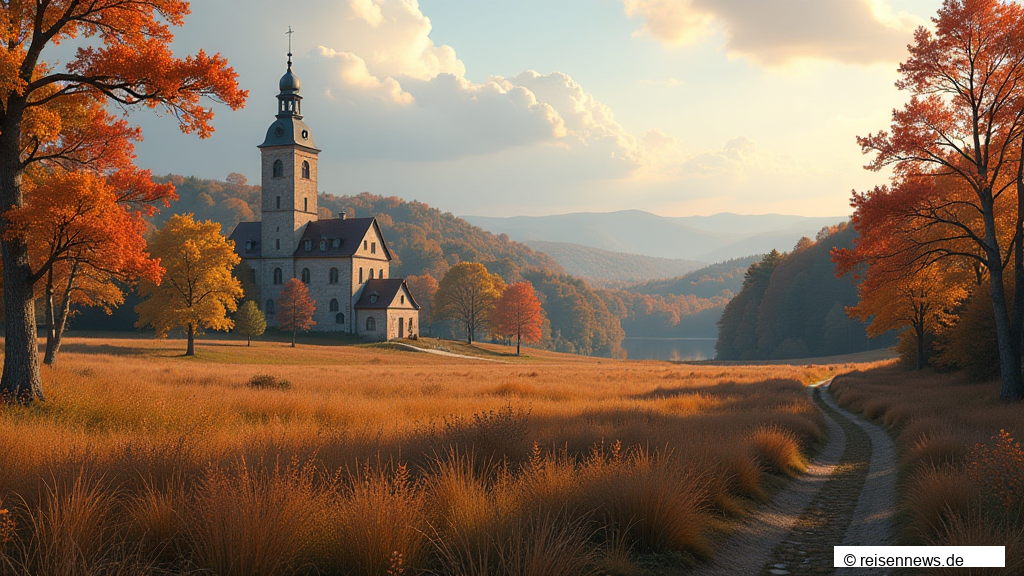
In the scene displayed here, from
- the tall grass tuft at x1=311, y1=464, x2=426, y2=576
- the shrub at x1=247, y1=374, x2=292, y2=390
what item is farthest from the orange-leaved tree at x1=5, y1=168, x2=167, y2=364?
the tall grass tuft at x1=311, y1=464, x2=426, y2=576

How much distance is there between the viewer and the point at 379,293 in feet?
235

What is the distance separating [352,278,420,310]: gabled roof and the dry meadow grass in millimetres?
55937

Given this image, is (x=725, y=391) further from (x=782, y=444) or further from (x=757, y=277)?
→ (x=757, y=277)

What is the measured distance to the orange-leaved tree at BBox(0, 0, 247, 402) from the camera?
37.6 feet

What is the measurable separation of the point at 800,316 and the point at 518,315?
4943cm

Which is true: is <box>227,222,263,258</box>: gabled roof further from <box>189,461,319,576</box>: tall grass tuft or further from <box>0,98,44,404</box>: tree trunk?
<box>189,461,319,576</box>: tall grass tuft

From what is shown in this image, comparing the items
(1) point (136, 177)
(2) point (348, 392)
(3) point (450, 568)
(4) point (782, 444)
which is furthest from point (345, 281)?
(3) point (450, 568)

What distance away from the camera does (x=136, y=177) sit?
47.6 feet

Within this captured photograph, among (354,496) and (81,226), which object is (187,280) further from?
(354,496)

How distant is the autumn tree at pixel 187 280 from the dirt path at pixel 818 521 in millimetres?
40211

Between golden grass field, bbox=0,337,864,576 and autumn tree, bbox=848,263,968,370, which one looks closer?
golden grass field, bbox=0,337,864,576

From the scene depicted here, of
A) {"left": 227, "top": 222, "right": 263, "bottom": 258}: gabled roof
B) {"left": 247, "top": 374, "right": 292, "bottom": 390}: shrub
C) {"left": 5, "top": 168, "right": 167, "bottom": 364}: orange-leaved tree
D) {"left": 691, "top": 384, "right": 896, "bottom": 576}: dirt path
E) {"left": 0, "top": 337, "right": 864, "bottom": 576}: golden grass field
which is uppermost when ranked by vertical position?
{"left": 227, "top": 222, "right": 263, "bottom": 258}: gabled roof

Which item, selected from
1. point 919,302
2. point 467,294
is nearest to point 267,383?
point 919,302


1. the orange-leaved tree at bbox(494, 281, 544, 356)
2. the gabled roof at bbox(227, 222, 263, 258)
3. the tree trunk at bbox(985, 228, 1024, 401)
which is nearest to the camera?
the tree trunk at bbox(985, 228, 1024, 401)
